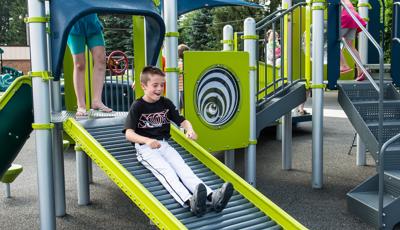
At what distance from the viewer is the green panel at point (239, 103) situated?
4.99m

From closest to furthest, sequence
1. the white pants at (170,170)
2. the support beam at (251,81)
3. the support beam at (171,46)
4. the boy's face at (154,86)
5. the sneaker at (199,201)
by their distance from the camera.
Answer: the sneaker at (199,201)
the white pants at (170,170)
the boy's face at (154,86)
the support beam at (171,46)
the support beam at (251,81)

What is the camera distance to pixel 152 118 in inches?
160

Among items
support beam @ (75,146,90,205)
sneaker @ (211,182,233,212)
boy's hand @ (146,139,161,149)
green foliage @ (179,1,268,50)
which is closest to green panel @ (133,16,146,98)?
support beam @ (75,146,90,205)

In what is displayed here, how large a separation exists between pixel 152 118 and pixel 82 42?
129 cm

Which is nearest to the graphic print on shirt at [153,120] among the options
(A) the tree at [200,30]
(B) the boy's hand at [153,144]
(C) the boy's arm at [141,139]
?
(C) the boy's arm at [141,139]

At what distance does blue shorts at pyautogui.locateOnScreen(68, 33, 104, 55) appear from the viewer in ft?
15.6

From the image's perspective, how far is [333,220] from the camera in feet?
15.4

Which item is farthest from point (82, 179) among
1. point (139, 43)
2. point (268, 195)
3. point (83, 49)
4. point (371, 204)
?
point (371, 204)

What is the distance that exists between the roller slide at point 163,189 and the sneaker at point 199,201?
0.22ft

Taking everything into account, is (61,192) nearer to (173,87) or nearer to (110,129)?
(110,129)

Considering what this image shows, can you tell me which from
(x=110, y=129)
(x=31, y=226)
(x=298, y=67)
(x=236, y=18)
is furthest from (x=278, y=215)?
(x=236, y=18)

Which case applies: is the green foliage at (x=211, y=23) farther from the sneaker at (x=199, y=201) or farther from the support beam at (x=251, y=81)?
the sneaker at (x=199, y=201)

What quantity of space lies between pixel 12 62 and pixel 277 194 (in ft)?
115

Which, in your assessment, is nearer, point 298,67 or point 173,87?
point 173,87
